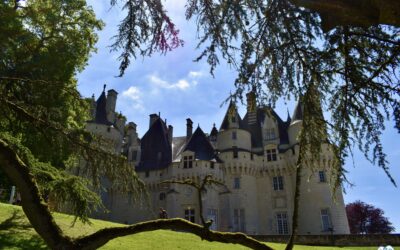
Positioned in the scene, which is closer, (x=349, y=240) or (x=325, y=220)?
(x=349, y=240)

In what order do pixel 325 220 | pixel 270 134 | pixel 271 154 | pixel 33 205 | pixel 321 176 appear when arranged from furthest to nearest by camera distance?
pixel 270 134 < pixel 271 154 < pixel 321 176 < pixel 325 220 < pixel 33 205

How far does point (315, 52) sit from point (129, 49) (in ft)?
8.03

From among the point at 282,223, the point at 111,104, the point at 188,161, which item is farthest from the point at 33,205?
the point at 111,104

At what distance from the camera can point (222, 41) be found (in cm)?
473

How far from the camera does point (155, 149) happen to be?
37094 mm

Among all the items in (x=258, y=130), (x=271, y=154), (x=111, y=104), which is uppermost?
(x=111, y=104)

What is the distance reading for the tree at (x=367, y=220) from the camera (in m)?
42.9

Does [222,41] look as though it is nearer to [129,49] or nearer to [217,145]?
[129,49]

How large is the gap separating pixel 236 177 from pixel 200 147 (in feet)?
14.7

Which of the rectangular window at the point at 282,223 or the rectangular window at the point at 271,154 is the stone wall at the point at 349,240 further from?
the rectangular window at the point at 271,154

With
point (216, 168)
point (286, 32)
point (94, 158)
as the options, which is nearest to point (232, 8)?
point (286, 32)

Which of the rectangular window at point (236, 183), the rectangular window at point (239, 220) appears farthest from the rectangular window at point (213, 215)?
the rectangular window at point (236, 183)

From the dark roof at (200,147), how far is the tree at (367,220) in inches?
895

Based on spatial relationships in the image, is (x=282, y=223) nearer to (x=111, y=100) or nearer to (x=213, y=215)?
(x=213, y=215)
